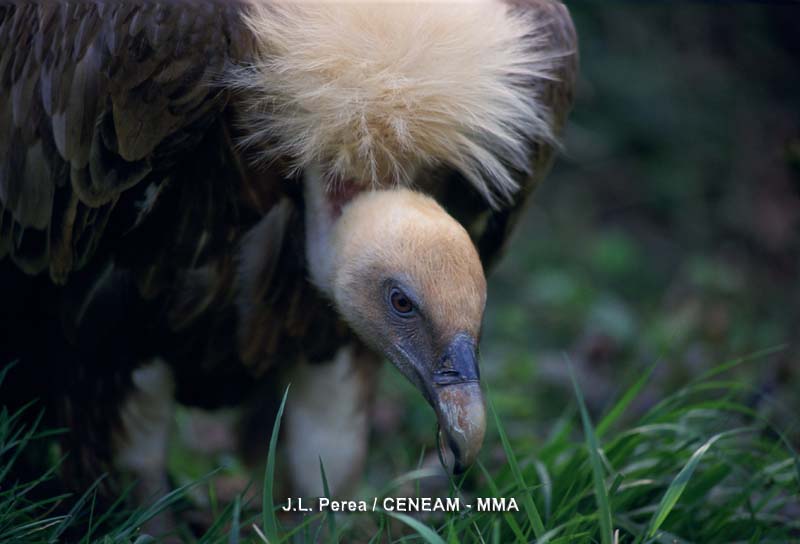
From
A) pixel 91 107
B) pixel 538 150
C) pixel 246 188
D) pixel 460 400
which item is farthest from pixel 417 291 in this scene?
pixel 91 107

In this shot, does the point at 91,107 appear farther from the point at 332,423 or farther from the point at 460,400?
the point at 332,423

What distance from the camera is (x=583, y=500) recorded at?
9.09 ft

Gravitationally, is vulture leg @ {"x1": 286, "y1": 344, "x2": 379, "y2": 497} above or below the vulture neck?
below

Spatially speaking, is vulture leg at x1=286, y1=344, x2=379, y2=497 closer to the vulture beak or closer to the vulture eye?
the vulture eye

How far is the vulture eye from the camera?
2.46m

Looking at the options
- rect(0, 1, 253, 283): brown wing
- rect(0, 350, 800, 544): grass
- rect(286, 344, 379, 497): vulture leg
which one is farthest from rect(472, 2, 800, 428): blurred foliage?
rect(0, 1, 253, 283): brown wing

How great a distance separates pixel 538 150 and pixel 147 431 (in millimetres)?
1521

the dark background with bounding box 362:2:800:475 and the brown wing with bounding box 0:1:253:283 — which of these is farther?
the dark background with bounding box 362:2:800:475

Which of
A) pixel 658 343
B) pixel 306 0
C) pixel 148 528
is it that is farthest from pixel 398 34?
pixel 658 343

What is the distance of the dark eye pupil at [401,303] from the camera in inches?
96.9

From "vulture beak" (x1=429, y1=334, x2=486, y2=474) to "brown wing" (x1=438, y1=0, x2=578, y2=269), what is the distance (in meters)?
0.74

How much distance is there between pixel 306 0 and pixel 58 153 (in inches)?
31.1

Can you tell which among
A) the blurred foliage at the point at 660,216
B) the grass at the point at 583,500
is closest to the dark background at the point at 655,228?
the blurred foliage at the point at 660,216

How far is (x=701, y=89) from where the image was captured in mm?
6531
